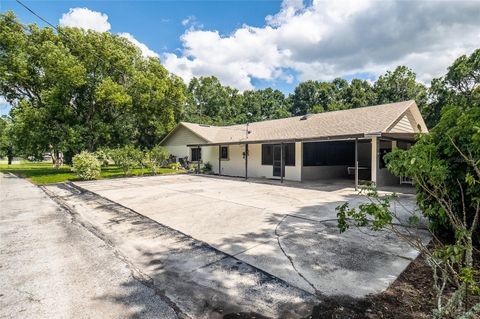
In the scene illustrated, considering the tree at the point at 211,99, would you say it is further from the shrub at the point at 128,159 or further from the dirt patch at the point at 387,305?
the dirt patch at the point at 387,305

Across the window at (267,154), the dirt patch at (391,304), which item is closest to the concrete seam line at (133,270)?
the dirt patch at (391,304)

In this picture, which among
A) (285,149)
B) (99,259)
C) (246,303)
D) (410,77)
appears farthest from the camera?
(410,77)

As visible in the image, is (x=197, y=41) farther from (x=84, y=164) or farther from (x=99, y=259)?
(x=99, y=259)

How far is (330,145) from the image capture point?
14906mm

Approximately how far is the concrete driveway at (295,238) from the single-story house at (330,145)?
2.91 m

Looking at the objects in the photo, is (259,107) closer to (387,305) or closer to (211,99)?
(211,99)

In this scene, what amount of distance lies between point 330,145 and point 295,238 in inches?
431

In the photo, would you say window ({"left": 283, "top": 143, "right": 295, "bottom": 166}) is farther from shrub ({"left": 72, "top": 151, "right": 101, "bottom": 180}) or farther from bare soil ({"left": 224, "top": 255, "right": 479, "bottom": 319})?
shrub ({"left": 72, "top": 151, "right": 101, "bottom": 180})

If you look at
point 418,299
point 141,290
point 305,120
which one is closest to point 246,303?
point 141,290

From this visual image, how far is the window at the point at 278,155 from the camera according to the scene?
14383mm

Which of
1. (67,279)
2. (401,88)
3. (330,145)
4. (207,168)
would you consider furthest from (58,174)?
(401,88)

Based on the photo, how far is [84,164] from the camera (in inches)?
627

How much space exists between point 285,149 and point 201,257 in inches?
442

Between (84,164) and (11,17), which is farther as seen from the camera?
(11,17)
